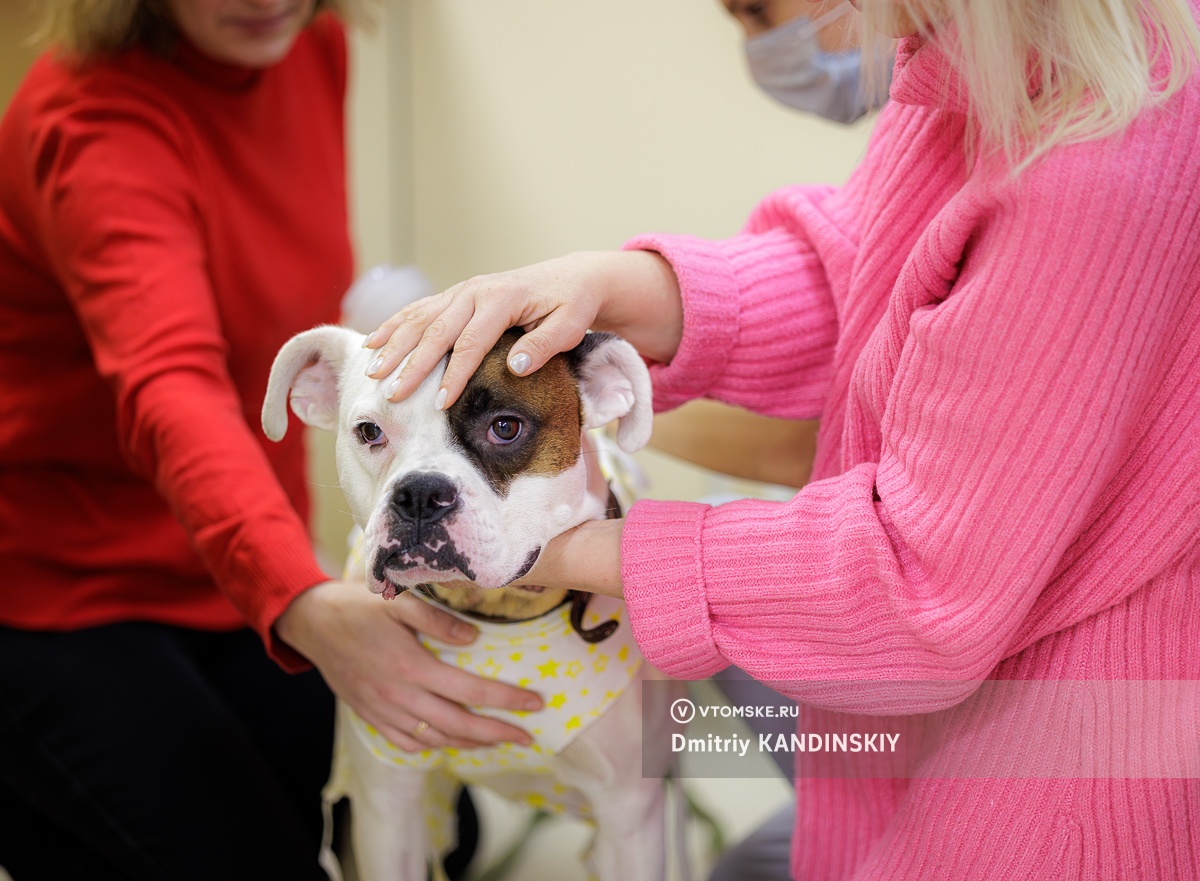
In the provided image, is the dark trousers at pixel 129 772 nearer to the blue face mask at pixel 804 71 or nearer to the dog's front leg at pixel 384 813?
Result: the dog's front leg at pixel 384 813

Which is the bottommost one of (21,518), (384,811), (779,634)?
(384,811)

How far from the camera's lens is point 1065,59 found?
75 cm

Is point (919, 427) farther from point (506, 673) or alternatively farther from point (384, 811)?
point (384, 811)

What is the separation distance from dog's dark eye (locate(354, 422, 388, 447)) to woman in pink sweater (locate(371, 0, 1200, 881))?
0.27ft

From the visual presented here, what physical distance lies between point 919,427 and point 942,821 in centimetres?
35

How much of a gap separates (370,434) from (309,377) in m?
0.13

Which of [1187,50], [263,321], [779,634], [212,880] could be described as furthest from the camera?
[263,321]

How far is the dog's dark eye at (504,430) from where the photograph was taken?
947mm

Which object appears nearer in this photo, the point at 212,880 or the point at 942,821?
the point at 942,821

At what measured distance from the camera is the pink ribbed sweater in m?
0.74

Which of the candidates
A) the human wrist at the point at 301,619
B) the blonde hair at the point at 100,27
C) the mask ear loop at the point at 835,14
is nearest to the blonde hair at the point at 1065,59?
the mask ear loop at the point at 835,14

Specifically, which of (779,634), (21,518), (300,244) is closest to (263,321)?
(300,244)

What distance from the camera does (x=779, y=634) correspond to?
2.84 ft

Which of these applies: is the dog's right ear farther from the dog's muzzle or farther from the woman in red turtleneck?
the dog's muzzle
